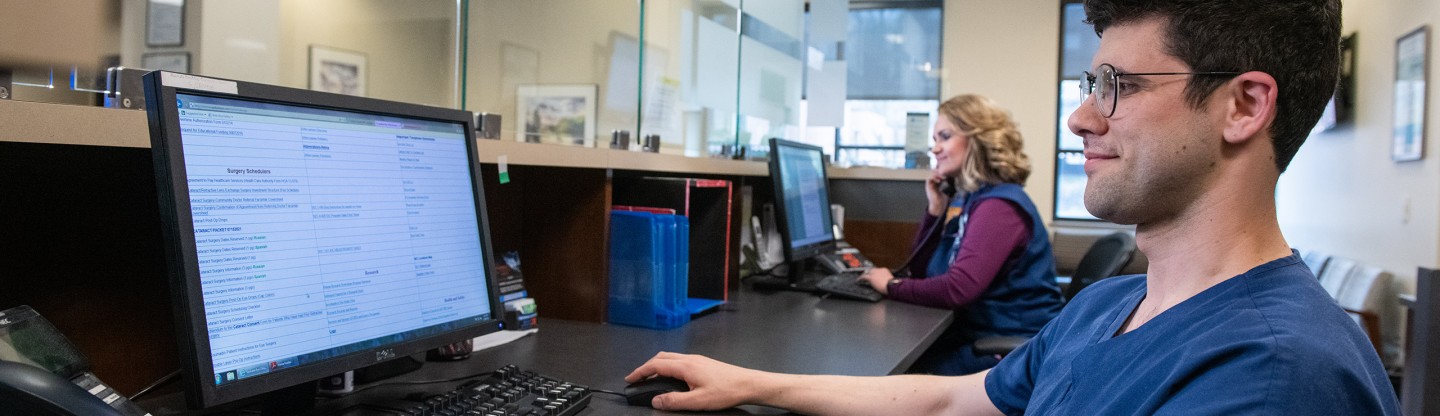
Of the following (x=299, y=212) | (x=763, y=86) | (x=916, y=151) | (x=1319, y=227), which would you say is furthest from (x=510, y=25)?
(x=1319, y=227)

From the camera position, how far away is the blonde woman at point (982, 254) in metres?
2.29

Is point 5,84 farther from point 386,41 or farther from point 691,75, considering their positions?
point 691,75

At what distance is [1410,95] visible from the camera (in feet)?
13.3

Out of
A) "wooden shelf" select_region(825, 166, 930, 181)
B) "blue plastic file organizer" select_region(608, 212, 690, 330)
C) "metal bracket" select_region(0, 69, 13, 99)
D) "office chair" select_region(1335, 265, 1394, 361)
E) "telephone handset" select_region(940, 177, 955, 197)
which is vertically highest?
"metal bracket" select_region(0, 69, 13, 99)

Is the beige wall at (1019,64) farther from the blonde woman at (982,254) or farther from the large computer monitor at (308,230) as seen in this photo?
the large computer monitor at (308,230)

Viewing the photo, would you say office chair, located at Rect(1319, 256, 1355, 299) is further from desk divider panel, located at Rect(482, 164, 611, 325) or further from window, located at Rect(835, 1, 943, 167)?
desk divider panel, located at Rect(482, 164, 611, 325)

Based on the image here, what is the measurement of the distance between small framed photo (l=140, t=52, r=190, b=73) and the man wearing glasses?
1017 mm

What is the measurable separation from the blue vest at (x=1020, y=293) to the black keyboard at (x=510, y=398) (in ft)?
4.94

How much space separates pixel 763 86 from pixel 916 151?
1077 millimetres

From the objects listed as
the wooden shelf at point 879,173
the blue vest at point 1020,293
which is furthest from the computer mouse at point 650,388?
the wooden shelf at point 879,173

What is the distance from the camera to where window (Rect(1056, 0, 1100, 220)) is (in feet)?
21.9

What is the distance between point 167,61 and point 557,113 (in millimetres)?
837

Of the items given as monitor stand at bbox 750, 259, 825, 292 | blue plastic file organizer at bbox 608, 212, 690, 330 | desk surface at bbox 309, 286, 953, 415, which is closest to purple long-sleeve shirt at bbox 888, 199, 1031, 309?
desk surface at bbox 309, 286, 953, 415

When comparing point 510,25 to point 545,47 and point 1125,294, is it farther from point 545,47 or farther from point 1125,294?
point 1125,294
